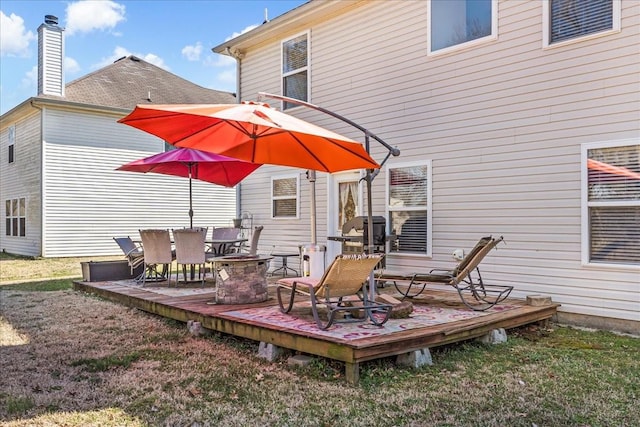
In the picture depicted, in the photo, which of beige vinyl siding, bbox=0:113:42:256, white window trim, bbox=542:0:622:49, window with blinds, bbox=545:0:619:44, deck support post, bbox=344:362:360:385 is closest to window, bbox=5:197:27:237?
beige vinyl siding, bbox=0:113:42:256

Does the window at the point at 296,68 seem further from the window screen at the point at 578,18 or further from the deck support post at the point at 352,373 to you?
the deck support post at the point at 352,373

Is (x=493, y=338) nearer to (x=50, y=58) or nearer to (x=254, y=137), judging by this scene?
(x=254, y=137)

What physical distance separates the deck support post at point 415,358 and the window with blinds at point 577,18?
14.0 feet

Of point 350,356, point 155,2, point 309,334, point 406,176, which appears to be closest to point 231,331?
point 309,334

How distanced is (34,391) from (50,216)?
41.8 feet

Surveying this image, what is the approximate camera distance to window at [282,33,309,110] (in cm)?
973

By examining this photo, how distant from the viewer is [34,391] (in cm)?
A: 390

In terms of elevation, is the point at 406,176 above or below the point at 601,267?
above

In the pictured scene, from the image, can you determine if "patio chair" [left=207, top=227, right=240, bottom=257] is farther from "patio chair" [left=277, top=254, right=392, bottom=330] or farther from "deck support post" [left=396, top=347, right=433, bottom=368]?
"deck support post" [left=396, top=347, right=433, bottom=368]

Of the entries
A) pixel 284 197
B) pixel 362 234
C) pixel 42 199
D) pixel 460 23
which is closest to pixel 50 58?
pixel 42 199

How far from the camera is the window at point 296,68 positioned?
973cm

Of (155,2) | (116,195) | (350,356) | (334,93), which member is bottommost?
(350,356)

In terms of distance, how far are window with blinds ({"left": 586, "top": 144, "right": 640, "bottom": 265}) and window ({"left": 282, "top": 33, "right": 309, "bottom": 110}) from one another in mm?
5376

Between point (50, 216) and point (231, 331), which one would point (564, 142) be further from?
point (50, 216)
